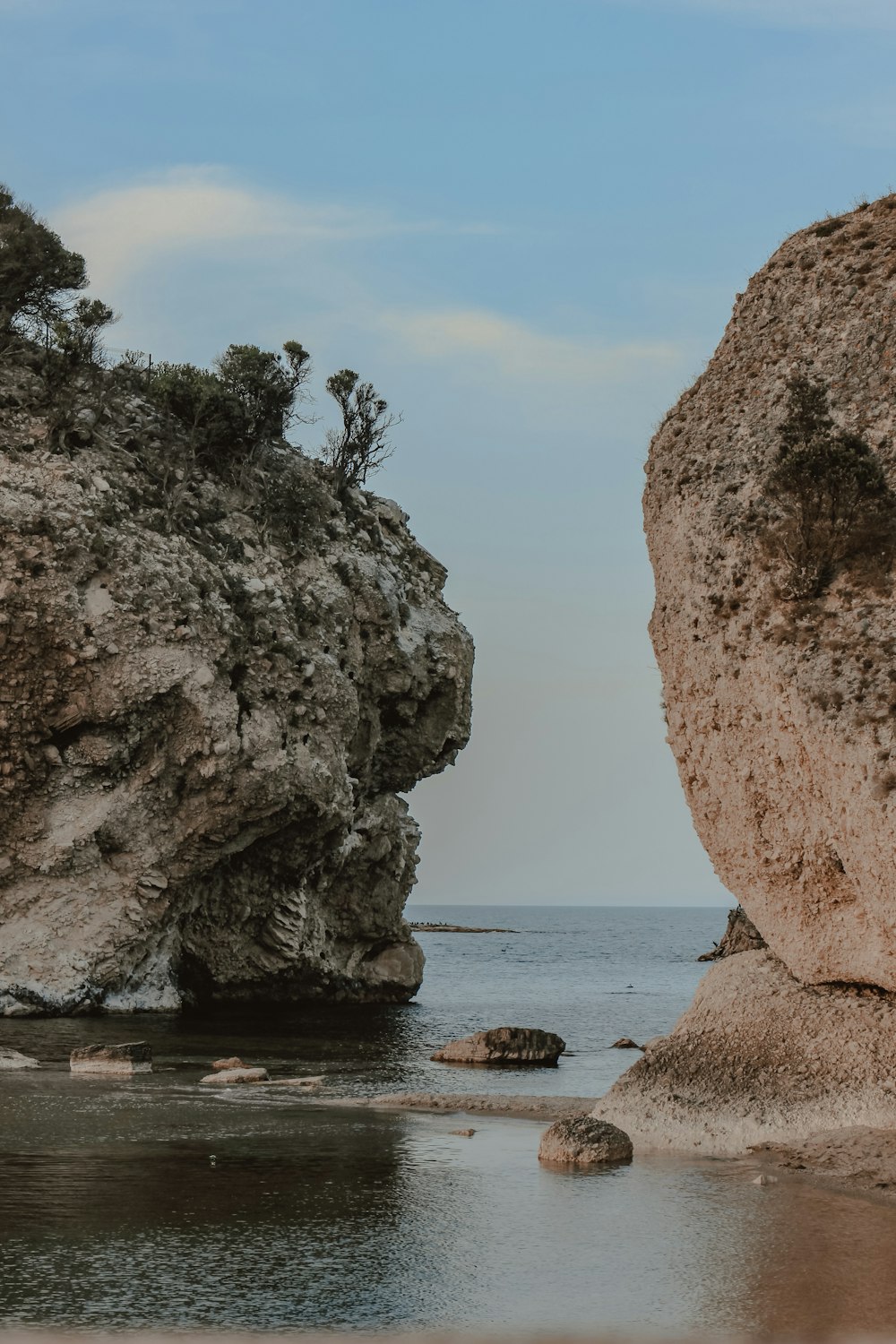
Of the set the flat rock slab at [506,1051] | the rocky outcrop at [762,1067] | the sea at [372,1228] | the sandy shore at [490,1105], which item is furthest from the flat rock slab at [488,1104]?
the flat rock slab at [506,1051]

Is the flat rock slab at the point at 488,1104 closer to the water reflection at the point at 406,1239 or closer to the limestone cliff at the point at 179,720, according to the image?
the water reflection at the point at 406,1239

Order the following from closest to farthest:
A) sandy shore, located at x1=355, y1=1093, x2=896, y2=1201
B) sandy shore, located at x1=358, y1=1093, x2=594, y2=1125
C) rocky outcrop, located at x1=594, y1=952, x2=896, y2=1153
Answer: sandy shore, located at x1=355, y1=1093, x2=896, y2=1201, rocky outcrop, located at x1=594, y1=952, x2=896, y2=1153, sandy shore, located at x1=358, y1=1093, x2=594, y2=1125

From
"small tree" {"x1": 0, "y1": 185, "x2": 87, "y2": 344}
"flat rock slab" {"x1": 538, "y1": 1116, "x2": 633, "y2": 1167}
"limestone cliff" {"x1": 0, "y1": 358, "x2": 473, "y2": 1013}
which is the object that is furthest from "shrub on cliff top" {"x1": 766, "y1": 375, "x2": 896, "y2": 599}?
"small tree" {"x1": 0, "y1": 185, "x2": 87, "y2": 344}

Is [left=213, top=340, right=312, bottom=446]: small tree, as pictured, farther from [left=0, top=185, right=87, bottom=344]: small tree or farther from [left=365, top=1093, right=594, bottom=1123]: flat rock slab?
[left=365, top=1093, right=594, bottom=1123]: flat rock slab

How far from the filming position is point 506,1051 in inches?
1296

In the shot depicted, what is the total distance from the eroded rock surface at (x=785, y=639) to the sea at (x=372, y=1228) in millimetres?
3424

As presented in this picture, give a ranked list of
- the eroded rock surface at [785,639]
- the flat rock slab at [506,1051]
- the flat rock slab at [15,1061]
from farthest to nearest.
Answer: the flat rock slab at [506,1051] → the flat rock slab at [15,1061] → the eroded rock surface at [785,639]

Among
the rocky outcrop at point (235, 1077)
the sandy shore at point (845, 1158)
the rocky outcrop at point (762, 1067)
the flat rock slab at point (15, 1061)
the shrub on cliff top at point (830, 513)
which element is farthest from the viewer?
the flat rock slab at point (15, 1061)

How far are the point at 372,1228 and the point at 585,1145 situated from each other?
13.6 ft

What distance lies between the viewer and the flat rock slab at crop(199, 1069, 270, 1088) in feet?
86.5

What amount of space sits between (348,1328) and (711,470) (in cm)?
1209

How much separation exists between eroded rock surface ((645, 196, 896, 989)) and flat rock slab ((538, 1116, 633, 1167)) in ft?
10.1

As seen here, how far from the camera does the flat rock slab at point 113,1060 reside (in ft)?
90.5

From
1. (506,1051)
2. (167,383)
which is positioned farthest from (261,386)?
(506,1051)
